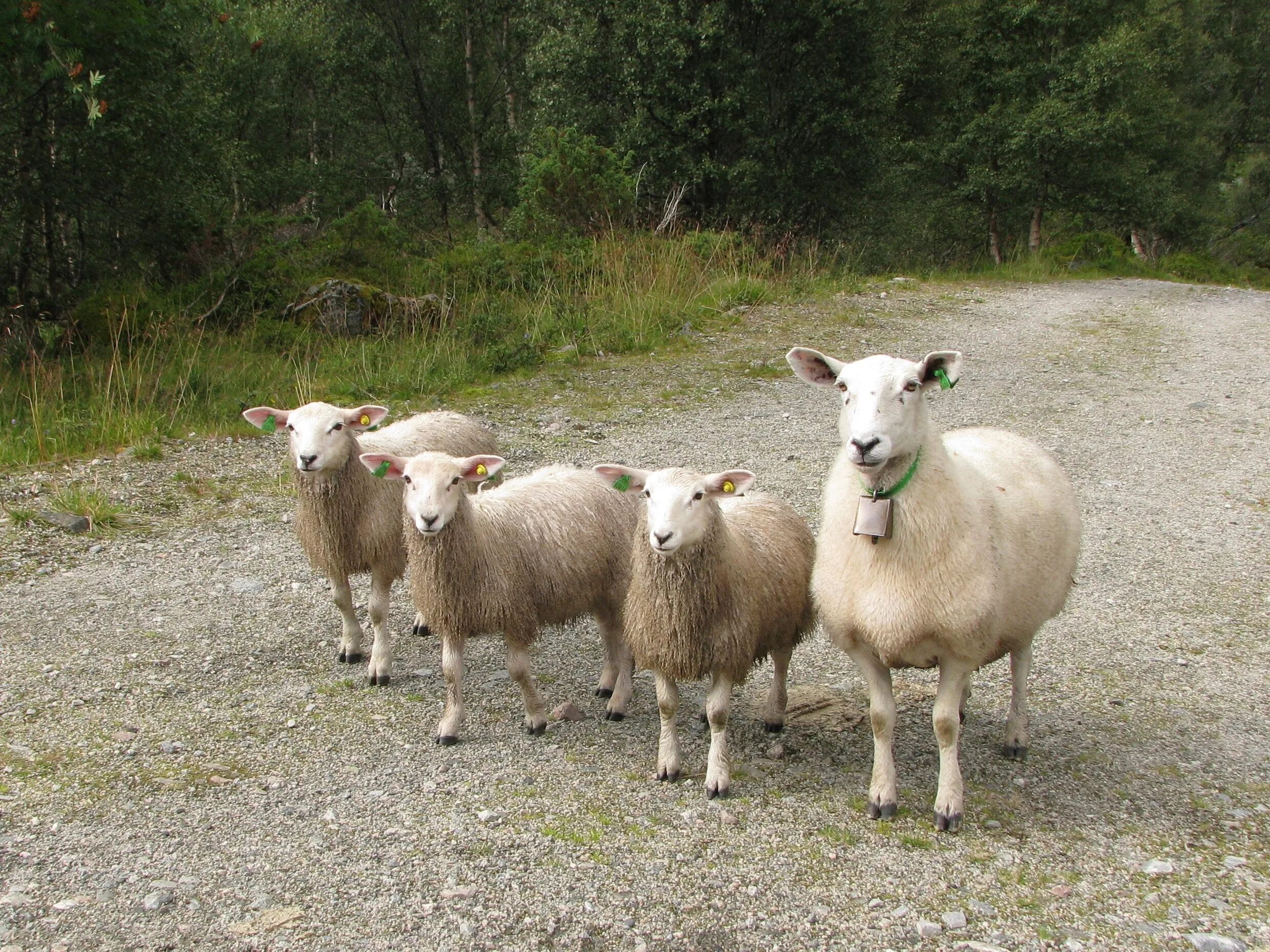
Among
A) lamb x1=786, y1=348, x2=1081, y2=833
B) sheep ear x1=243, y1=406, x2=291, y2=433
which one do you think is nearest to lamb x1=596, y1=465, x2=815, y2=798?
lamb x1=786, y1=348, x2=1081, y2=833

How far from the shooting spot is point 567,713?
5.27 metres

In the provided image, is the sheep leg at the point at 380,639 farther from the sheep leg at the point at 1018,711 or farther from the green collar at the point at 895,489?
the sheep leg at the point at 1018,711

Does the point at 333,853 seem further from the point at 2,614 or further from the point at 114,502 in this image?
the point at 114,502

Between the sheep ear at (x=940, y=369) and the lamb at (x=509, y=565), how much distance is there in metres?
2.00

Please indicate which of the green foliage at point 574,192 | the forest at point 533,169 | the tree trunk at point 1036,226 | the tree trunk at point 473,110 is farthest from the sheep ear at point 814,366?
the tree trunk at point 473,110

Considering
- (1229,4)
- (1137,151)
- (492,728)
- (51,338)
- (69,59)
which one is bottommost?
(492,728)

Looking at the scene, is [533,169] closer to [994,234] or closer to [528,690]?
[528,690]

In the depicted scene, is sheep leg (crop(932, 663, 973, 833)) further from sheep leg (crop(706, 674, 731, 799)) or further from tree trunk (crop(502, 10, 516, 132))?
tree trunk (crop(502, 10, 516, 132))

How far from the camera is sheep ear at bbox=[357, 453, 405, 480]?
5094 millimetres

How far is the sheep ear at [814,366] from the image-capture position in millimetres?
4309

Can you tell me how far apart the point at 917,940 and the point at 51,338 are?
39.9ft

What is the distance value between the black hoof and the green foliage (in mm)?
12427

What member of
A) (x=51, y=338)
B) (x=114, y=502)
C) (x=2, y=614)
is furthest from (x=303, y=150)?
(x=2, y=614)

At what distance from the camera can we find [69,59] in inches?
365
